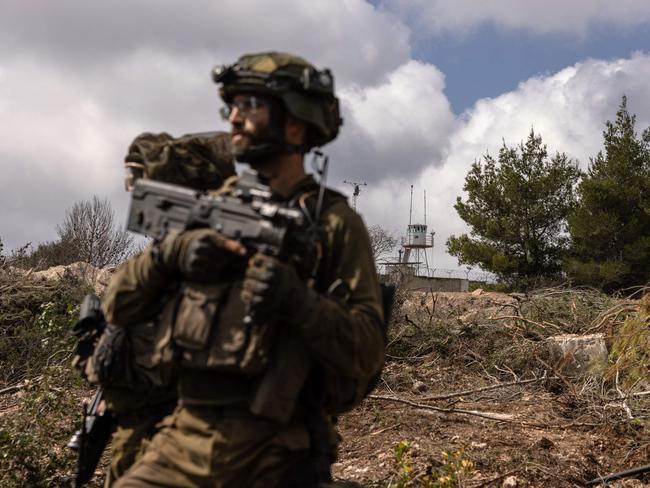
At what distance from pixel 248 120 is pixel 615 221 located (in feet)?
71.9

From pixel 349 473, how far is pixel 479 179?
21.8 metres

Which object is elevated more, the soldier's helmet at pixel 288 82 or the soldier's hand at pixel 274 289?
Answer: the soldier's helmet at pixel 288 82

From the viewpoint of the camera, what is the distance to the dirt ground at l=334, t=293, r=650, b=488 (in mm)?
5836

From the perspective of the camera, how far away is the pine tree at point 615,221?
22.6 metres

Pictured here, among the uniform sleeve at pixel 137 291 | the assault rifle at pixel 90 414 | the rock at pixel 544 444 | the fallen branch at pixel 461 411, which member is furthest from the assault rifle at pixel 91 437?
the fallen branch at pixel 461 411

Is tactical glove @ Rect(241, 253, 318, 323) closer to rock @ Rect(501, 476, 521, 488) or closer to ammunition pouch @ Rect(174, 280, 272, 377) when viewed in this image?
ammunition pouch @ Rect(174, 280, 272, 377)

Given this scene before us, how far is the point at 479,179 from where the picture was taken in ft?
88.2

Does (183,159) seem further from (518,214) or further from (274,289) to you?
(518,214)

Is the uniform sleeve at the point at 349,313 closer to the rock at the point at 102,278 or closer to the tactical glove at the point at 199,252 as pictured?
the tactical glove at the point at 199,252

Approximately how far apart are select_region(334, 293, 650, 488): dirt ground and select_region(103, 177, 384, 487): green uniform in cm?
258

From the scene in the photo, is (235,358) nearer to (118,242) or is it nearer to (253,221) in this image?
(253,221)

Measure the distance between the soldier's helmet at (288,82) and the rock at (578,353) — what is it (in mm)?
6267

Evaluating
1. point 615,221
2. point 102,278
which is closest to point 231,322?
point 102,278

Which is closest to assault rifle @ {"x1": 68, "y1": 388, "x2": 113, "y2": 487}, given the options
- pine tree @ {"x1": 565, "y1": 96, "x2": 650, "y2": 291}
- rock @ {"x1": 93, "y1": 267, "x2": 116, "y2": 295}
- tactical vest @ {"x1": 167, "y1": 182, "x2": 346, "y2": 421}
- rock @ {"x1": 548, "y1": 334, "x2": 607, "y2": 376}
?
tactical vest @ {"x1": 167, "y1": 182, "x2": 346, "y2": 421}
